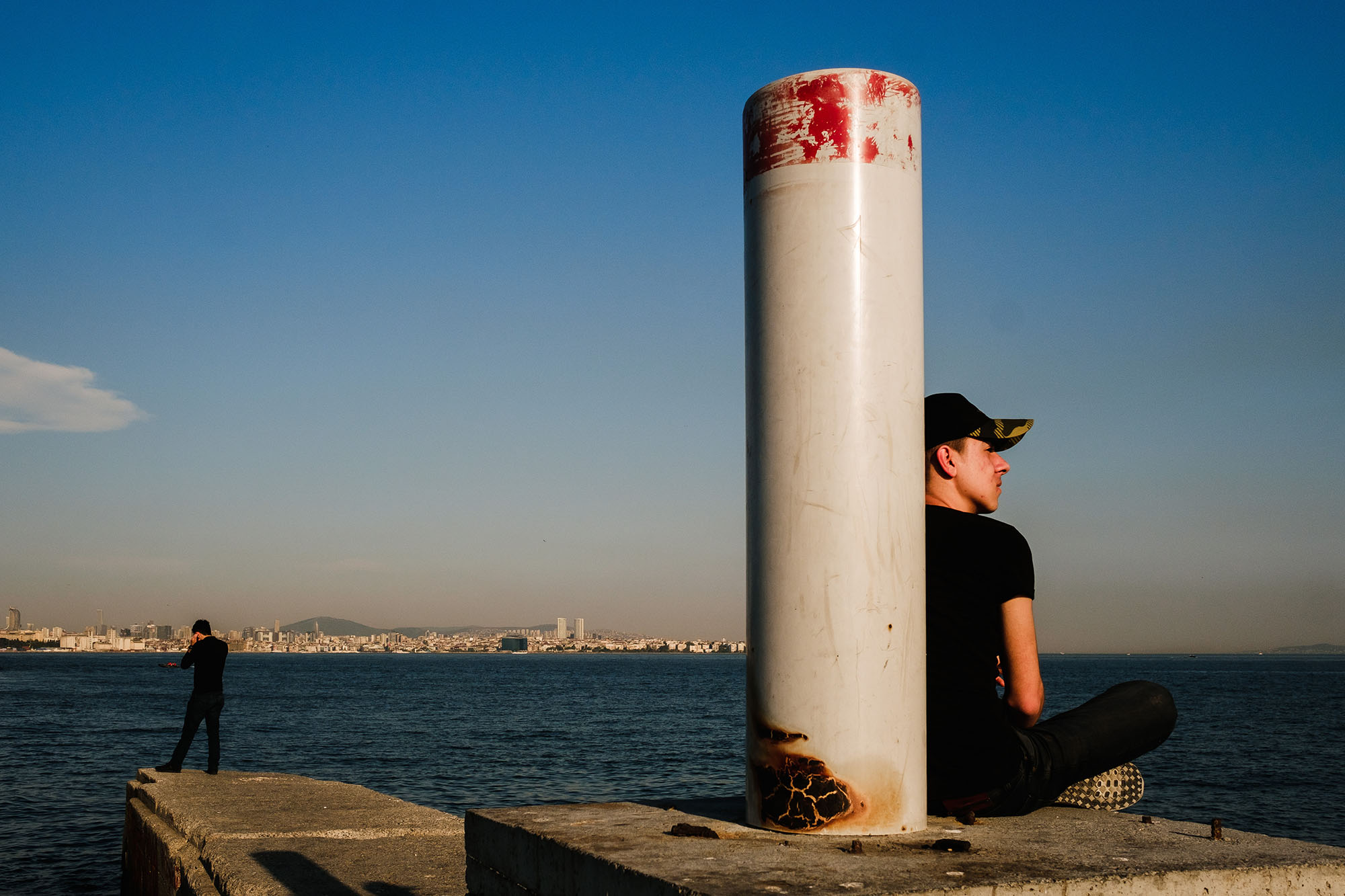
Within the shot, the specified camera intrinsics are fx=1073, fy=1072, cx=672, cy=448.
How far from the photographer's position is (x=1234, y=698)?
77.2 metres

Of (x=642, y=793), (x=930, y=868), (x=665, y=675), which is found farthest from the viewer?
(x=665, y=675)

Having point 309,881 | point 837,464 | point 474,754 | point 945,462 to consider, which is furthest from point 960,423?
point 474,754

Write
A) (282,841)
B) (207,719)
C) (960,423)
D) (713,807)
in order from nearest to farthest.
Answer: (713,807) → (960,423) → (282,841) → (207,719)

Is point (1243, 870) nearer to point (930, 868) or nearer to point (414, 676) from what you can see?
point (930, 868)

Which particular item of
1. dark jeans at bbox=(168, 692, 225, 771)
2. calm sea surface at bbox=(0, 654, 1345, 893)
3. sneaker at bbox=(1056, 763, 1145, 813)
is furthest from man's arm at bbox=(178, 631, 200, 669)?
sneaker at bbox=(1056, 763, 1145, 813)

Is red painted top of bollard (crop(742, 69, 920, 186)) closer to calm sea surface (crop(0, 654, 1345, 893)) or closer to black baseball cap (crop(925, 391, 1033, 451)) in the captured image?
black baseball cap (crop(925, 391, 1033, 451))

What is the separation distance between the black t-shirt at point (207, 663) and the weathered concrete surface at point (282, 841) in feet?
5.46

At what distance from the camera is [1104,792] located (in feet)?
10.7

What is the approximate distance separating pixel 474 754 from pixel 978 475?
111 feet

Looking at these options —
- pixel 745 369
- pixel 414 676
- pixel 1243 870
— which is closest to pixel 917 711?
pixel 1243 870

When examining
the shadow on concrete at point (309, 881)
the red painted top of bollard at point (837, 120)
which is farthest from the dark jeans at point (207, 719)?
the red painted top of bollard at point (837, 120)

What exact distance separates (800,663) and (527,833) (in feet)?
2.26

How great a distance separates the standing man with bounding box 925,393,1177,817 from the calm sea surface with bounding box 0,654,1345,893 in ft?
43.8

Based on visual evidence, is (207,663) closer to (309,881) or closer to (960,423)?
(309,881)
